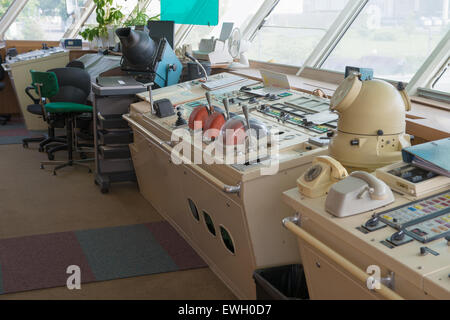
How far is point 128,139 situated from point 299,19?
2162 mm

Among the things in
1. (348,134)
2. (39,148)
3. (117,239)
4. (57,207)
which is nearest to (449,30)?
(348,134)

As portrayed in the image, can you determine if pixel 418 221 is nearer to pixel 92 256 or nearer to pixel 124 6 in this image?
pixel 92 256

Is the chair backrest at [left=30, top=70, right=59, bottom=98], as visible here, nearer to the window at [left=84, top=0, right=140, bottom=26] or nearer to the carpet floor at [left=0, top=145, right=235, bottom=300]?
the carpet floor at [left=0, top=145, right=235, bottom=300]

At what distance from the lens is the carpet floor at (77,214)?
→ 2793 mm

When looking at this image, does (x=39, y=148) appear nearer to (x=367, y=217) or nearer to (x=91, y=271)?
(x=91, y=271)

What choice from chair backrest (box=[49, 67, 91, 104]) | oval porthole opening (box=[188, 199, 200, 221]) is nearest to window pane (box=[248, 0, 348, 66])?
chair backrest (box=[49, 67, 91, 104])

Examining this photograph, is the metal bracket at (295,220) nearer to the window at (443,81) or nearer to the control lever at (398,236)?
the control lever at (398,236)

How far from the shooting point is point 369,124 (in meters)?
1.94

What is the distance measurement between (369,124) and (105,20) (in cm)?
560

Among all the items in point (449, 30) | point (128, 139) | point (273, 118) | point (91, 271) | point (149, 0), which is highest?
point (149, 0)

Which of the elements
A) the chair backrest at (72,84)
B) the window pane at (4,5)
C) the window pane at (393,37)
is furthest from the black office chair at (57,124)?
the window pane at (4,5)

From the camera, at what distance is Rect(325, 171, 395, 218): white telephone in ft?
5.31

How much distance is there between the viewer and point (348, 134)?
1995 mm

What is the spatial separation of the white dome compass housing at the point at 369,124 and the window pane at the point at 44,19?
27.7ft
